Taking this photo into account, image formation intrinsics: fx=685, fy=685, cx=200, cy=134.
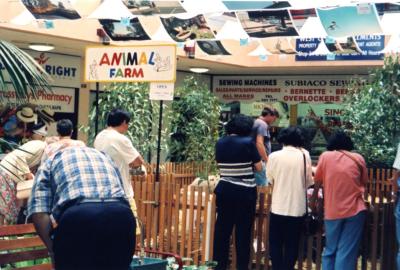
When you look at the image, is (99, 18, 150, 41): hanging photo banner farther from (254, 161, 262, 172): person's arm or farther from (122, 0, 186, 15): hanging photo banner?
(254, 161, 262, 172): person's arm

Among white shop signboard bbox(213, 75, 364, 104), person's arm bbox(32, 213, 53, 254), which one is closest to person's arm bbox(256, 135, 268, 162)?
person's arm bbox(32, 213, 53, 254)

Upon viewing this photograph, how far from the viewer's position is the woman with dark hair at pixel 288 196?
22.1 feet

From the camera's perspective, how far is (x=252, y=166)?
6.88 m

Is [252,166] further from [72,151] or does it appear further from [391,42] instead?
[391,42]

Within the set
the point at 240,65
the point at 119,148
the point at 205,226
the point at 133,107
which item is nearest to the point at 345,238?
the point at 205,226

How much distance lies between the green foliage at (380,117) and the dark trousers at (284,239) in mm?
6304

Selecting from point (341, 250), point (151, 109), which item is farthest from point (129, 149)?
point (151, 109)

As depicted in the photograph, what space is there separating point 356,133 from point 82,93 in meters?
6.48

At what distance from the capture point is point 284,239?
271 inches

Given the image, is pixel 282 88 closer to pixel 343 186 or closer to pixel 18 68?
pixel 343 186

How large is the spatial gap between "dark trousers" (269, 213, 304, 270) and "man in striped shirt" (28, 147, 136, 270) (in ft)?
10.4

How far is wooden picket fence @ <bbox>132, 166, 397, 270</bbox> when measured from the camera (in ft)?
23.1

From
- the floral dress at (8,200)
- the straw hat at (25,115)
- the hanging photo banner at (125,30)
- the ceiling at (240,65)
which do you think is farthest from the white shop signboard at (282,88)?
the floral dress at (8,200)

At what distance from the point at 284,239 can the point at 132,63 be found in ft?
8.75
